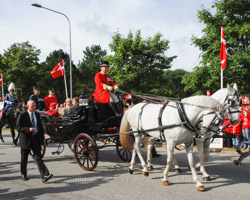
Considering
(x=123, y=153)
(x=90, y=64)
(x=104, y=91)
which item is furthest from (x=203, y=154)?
(x=90, y=64)

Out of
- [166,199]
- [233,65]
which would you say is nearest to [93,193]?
[166,199]

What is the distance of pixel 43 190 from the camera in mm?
5211

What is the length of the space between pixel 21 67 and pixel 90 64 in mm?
20926

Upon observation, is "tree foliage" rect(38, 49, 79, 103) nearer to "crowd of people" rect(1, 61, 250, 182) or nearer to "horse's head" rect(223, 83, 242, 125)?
"crowd of people" rect(1, 61, 250, 182)

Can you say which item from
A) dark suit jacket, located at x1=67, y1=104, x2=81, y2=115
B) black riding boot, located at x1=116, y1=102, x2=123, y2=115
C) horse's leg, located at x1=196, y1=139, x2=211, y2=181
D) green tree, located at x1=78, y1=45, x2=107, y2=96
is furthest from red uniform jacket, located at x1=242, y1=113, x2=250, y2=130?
green tree, located at x1=78, y1=45, x2=107, y2=96

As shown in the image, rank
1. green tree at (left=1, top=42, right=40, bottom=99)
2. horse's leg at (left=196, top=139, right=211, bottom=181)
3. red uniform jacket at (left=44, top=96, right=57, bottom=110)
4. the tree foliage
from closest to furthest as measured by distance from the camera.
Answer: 1. horse's leg at (left=196, top=139, right=211, bottom=181)
2. red uniform jacket at (left=44, top=96, right=57, bottom=110)
3. green tree at (left=1, top=42, right=40, bottom=99)
4. the tree foliage

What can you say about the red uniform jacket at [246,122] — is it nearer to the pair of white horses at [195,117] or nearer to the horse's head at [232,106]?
the pair of white horses at [195,117]

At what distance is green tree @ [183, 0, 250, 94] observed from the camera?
17.5m

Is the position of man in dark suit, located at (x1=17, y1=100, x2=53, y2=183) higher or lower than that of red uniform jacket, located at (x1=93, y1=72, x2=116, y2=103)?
lower

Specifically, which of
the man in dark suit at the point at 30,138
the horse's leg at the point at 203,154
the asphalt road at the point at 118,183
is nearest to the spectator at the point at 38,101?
the asphalt road at the point at 118,183

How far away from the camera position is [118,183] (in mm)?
5617

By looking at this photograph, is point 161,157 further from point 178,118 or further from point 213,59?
point 213,59

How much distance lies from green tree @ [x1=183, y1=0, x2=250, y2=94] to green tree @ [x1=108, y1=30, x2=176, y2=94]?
879 cm

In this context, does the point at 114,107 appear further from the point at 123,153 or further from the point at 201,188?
the point at 201,188
